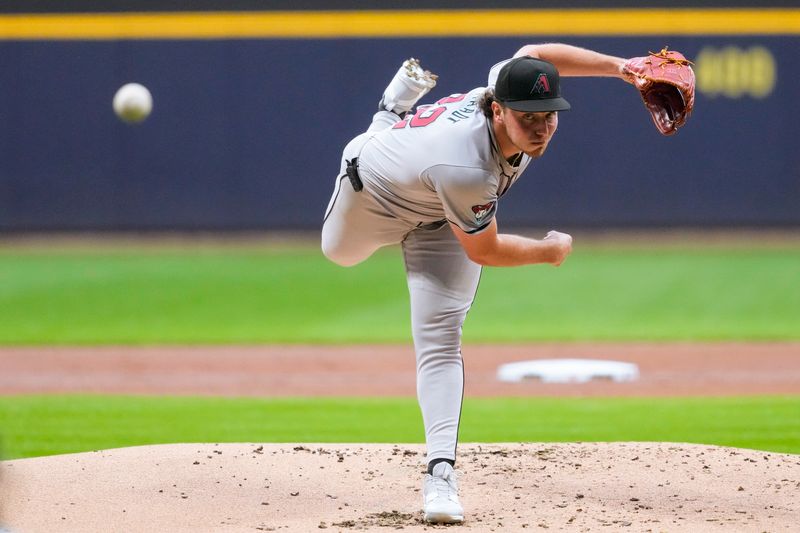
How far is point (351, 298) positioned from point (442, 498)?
7.80 m

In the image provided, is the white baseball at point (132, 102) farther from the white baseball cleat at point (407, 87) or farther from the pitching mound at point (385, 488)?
the white baseball cleat at point (407, 87)

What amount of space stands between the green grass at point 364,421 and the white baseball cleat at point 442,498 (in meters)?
1.91

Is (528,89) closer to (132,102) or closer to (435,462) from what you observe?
(435,462)

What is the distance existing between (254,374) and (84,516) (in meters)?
4.19

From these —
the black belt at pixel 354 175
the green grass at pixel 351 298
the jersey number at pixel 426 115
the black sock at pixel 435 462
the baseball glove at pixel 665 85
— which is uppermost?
the green grass at pixel 351 298

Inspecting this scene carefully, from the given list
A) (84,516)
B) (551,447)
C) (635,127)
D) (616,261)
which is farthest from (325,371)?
(635,127)

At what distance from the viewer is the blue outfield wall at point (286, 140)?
51.2 feet

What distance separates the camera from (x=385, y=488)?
4.54m

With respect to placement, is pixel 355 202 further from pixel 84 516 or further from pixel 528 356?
pixel 528 356

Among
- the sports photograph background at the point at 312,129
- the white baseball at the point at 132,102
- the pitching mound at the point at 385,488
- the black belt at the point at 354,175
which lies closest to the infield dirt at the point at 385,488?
the pitching mound at the point at 385,488

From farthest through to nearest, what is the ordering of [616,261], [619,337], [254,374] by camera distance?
[616,261]
[619,337]
[254,374]

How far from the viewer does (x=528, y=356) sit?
28.7 feet

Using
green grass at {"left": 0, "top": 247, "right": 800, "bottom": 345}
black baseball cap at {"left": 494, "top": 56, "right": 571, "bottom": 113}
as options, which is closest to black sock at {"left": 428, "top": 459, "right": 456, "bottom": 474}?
black baseball cap at {"left": 494, "top": 56, "right": 571, "bottom": 113}

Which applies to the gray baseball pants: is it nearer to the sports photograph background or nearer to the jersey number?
the jersey number
